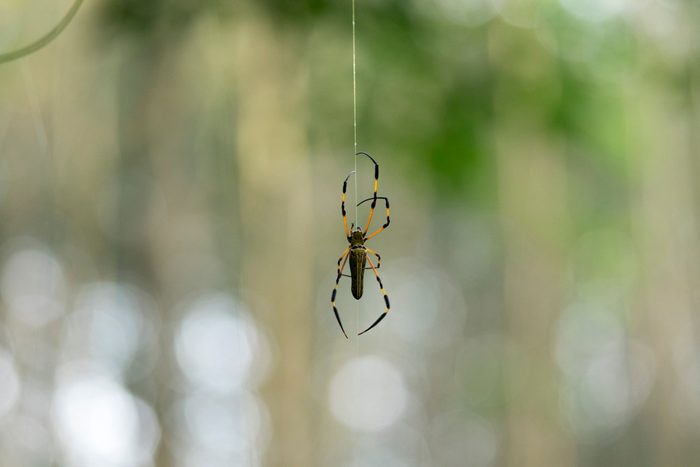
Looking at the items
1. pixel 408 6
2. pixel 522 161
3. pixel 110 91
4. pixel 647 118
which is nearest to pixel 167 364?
pixel 110 91

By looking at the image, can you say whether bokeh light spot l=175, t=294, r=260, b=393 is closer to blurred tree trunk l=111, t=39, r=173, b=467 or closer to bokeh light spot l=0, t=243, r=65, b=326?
blurred tree trunk l=111, t=39, r=173, b=467

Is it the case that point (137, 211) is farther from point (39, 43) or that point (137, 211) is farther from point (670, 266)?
point (670, 266)

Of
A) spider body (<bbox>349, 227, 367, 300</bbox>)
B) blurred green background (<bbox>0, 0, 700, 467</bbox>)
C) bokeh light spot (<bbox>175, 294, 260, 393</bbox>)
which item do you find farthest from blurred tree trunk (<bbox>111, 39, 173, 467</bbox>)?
spider body (<bbox>349, 227, 367, 300</bbox>)

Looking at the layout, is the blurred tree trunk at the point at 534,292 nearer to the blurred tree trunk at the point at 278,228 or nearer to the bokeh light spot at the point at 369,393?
the bokeh light spot at the point at 369,393

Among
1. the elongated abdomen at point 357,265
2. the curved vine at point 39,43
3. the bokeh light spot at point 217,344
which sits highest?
the bokeh light spot at point 217,344

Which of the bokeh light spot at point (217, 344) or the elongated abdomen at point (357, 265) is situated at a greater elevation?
the bokeh light spot at point (217, 344)

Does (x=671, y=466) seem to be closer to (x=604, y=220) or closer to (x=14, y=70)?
(x=604, y=220)

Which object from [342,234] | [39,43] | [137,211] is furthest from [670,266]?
[39,43]

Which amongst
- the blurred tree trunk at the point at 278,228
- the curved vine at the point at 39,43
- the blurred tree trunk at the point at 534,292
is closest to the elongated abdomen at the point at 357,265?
the curved vine at the point at 39,43
